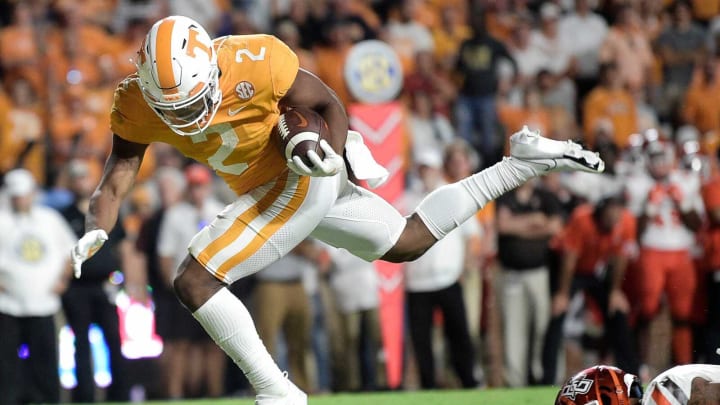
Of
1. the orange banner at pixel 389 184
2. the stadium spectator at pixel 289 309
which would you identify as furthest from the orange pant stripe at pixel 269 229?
the stadium spectator at pixel 289 309

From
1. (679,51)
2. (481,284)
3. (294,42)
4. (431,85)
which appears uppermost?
(294,42)

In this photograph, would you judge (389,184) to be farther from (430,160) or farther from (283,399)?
(283,399)

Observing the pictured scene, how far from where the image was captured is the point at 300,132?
5.22 metres

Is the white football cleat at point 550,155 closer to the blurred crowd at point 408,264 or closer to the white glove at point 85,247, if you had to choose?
the white glove at point 85,247

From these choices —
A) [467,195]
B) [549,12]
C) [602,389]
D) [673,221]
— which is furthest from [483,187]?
[549,12]

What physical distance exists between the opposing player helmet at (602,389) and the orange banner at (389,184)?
15.3ft

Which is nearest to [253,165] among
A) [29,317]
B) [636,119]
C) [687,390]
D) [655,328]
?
[687,390]

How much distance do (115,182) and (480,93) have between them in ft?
21.4

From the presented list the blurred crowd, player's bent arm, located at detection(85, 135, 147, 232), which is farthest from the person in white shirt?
player's bent arm, located at detection(85, 135, 147, 232)

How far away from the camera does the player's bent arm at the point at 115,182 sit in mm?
5668

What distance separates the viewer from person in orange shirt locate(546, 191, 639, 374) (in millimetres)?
10062

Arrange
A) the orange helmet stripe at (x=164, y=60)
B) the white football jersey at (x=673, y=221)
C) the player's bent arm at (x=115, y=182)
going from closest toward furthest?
the orange helmet stripe at (x=164, y=60) < the player's bent arm at (x=115, y=182) < the white football jersey at (x=673, y=221)

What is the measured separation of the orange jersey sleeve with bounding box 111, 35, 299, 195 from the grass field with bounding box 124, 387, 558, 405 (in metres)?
2.35

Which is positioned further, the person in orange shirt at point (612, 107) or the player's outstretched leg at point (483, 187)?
the person in orange shirt at point (612, 107)
